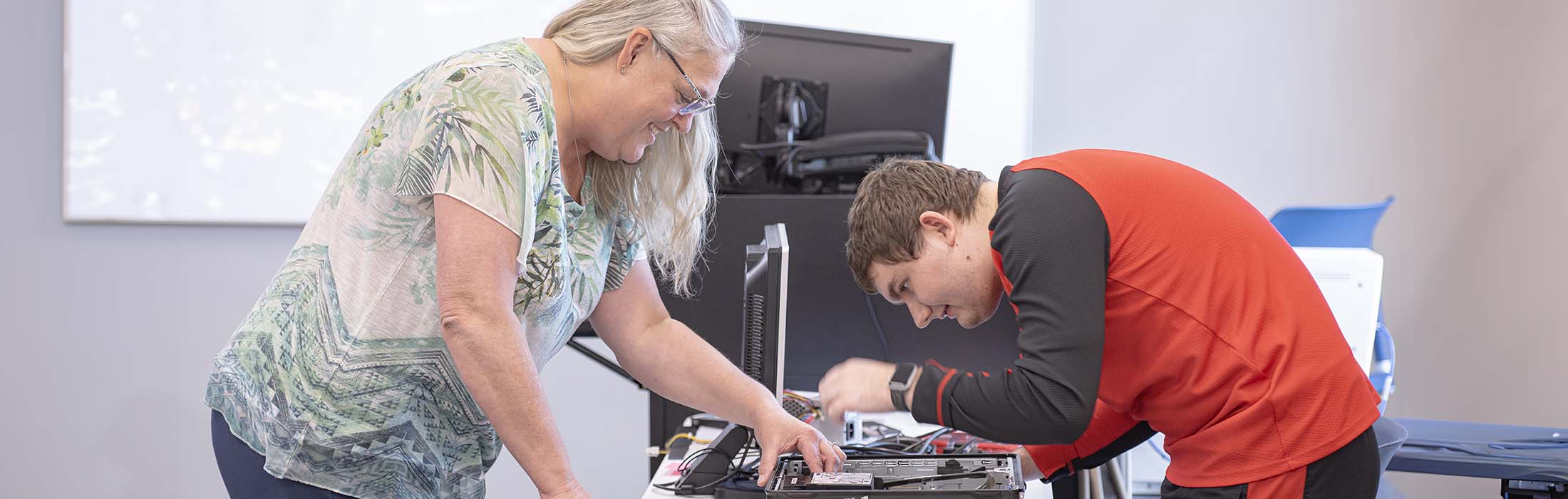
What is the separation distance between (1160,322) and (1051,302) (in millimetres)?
149

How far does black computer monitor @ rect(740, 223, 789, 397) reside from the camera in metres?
1.33

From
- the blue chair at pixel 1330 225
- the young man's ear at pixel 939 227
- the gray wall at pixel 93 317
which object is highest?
the young man's ear at pixel 939 227

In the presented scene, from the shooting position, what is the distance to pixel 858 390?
115cm

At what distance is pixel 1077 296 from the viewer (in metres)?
1.00

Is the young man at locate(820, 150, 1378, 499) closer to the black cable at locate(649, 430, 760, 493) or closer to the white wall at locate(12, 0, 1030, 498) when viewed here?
the black cable at locate(649, 430, 760, 493)

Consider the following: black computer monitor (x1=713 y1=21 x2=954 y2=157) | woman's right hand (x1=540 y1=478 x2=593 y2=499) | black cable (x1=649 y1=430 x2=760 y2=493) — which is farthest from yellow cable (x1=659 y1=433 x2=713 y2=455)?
woman's right hand (x1=540 y1=478 x2=593 y2=499)

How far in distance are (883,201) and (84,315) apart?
105 inches

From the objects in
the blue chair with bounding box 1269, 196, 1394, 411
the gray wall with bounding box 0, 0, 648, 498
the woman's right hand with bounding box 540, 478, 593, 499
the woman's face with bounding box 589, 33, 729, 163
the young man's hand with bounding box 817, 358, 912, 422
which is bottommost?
the gray wall with bounding box 0, 0, 648, 498

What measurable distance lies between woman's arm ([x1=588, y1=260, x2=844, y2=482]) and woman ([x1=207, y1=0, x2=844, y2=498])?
0.14 metres

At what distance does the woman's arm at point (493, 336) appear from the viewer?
2.99 feet

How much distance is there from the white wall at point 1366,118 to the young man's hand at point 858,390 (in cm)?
220

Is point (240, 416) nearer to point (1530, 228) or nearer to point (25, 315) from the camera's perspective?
point (25, 315)

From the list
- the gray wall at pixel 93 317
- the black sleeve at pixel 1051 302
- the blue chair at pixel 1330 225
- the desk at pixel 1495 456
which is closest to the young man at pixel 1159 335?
the black sleeve at pixel 1051 302

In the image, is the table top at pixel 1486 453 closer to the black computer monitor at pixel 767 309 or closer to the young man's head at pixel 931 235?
the young man's head at pixel 931 235
